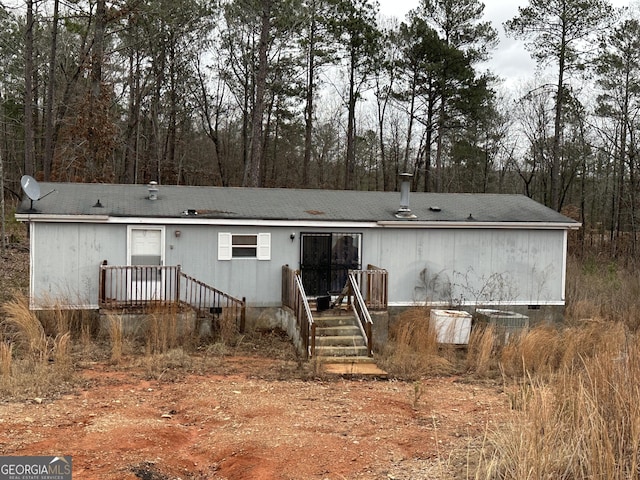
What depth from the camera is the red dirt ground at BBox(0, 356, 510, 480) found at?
5672 millimetres

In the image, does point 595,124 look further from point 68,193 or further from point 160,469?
point 160,469

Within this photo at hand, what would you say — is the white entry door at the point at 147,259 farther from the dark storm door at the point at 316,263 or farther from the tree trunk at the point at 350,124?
the tree trunk at the point at 350,124

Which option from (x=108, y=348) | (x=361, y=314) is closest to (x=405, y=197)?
(x=361, y=314)

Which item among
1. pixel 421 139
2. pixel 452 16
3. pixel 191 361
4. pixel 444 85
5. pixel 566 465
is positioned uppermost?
pixel 452 16

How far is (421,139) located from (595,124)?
29.0 feet

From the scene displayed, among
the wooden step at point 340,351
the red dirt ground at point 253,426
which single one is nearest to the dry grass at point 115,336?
the red dirt ground at point 253,426

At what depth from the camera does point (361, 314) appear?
11977 millimetres

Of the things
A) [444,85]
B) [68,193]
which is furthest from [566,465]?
[444,85]

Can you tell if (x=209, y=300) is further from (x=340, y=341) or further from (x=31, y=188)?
(x=31, y=188)

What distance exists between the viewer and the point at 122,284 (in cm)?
1235

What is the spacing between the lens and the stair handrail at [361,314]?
36.6 feet
